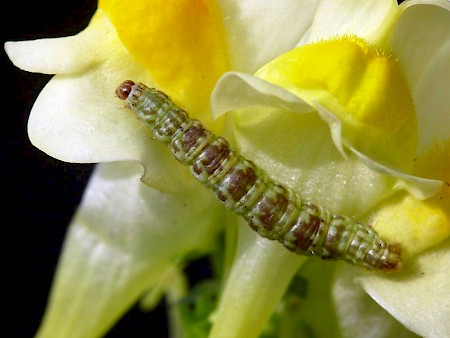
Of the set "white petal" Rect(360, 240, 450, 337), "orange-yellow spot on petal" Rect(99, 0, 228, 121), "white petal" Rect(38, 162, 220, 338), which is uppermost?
"orange-yellow spot on petal" Rect(99, 0, 228, 121)

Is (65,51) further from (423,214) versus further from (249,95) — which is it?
(423,214)

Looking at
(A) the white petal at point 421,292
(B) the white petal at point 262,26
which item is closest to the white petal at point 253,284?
(A) the white petal at point 421,292

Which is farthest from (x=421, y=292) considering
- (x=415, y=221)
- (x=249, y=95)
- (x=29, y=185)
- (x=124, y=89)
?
(x=29, y=185)

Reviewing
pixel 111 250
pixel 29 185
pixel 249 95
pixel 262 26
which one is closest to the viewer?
pixel 249 95

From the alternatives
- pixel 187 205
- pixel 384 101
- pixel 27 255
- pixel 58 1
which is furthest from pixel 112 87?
pixel 27 255

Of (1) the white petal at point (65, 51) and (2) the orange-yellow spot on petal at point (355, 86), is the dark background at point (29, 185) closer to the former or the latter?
(1) the white petal at point (65, 51)

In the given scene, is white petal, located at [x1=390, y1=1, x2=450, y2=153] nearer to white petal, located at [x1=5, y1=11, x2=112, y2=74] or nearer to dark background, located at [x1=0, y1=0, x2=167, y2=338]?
white petal, located at [x1=5, y1=11, x2=112, y2=74]

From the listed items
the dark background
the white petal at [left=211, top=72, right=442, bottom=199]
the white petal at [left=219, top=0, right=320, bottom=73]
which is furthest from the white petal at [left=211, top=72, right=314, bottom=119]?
the dark background
